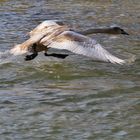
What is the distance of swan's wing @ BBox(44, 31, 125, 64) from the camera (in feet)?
25.3

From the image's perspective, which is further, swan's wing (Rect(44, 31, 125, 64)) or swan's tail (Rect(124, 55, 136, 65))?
swan's tail (Rect(124, 55, 136, 65))

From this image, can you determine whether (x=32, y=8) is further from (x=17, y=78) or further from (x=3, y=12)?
(x=17, y=78)

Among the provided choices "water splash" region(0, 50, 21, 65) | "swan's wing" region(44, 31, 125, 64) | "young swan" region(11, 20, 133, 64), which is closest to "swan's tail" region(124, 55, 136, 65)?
"young swan" region(11, 20, 133, 64)

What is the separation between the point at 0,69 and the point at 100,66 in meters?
1.46

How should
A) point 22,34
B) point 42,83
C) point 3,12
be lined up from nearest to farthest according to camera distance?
1. point 42,83
2. point 22,34
3. point 3,12

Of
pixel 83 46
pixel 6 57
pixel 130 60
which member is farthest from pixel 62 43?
pixel 130 60

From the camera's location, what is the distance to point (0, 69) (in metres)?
9.05

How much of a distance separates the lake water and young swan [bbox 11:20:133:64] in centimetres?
41

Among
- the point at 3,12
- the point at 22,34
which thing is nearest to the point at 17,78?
the point at 22,34

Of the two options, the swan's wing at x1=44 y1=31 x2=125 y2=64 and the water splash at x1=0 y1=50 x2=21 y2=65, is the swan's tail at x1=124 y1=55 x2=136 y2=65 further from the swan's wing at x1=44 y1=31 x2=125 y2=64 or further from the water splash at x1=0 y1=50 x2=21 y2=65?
the water splash at x1=0 y1=50 x2=21 y2=65

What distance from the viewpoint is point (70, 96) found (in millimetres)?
7688

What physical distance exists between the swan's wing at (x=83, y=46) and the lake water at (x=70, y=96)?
1.51 feet

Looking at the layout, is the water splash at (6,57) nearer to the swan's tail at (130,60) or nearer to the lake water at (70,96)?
the lake water at (70,96)

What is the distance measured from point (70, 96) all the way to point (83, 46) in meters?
0.65
